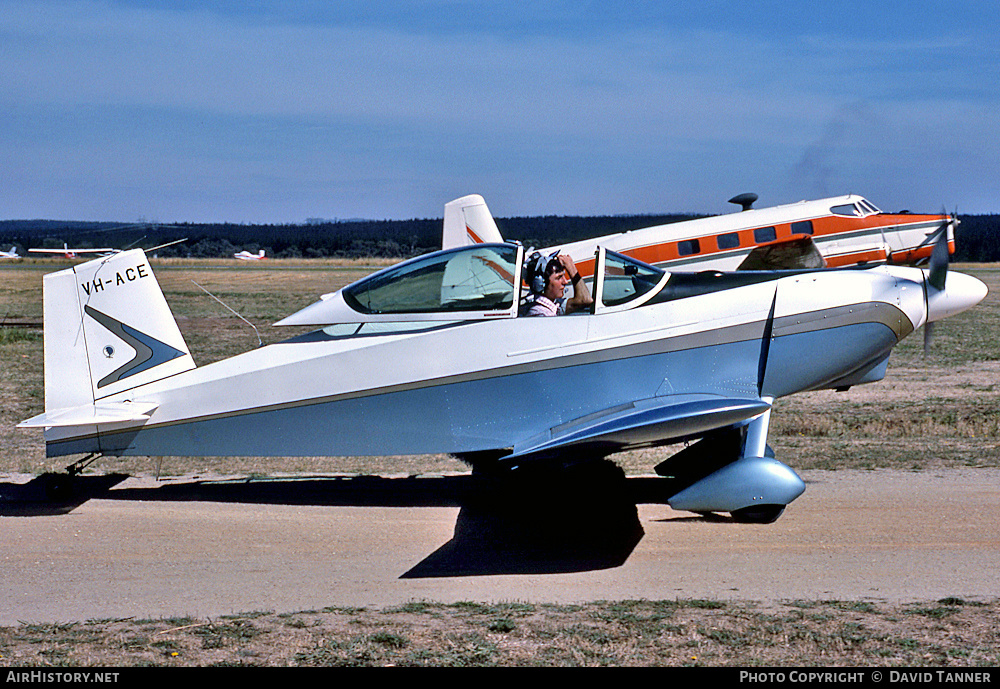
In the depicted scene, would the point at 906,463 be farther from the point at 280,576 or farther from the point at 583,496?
the point at 280,576

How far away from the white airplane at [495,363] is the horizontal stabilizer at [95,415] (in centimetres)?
2

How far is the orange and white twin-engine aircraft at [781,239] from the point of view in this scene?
17.2 m

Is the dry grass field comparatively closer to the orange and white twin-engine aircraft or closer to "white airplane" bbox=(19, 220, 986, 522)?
"white airplane" bbox=(19, 220, 986, 522)

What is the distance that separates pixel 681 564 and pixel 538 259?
2776mm

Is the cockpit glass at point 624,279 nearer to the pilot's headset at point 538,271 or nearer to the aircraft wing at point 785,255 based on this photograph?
the pilot's headset at point 538,271

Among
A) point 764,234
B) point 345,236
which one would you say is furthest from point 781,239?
point 345,236

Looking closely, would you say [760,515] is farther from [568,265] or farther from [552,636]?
[552,636]

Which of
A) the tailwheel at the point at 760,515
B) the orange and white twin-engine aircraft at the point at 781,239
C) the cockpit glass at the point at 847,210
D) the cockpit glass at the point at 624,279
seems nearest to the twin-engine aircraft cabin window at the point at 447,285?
the cockpit glass at the point at 624,279

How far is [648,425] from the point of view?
6.66 m

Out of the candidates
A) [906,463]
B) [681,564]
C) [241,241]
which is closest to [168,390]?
[681,564]

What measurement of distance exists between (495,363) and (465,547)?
1.50m

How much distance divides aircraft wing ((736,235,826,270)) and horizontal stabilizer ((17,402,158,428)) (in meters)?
11.9
